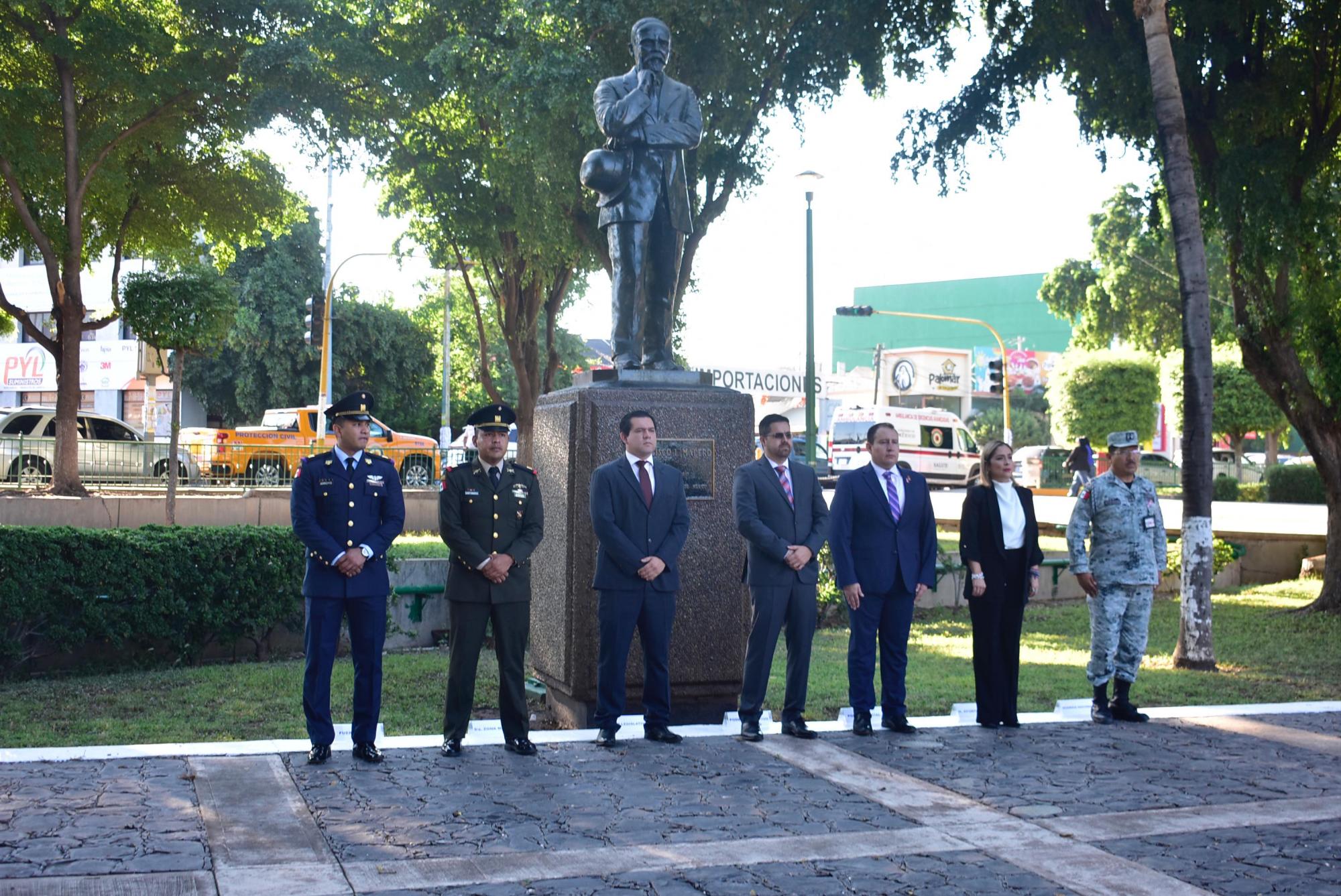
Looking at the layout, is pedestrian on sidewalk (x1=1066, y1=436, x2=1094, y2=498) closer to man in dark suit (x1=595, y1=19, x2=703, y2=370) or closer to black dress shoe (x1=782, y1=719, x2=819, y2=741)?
man in dark suit (x1=595, y1=19, x2=703, y2=370)

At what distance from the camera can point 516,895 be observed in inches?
184

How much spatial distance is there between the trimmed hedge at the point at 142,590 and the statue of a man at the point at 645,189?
4.19 metres

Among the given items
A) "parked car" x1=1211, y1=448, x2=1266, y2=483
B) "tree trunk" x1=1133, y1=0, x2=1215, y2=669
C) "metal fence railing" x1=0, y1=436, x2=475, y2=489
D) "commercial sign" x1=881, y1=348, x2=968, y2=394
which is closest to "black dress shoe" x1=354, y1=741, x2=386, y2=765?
"tree trunk" x1=1133, y1=0, x2=1215, y2=669

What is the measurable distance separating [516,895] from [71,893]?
1519 mm

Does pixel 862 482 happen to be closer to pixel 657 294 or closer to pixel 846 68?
pixel 657 294

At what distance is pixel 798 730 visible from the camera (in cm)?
775

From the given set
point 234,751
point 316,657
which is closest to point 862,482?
point 316,657

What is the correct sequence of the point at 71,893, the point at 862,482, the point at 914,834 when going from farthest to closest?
the point at 862,482 < the point at 914,834 < the point at 71,893

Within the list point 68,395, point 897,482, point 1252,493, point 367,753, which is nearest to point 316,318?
point 68,395

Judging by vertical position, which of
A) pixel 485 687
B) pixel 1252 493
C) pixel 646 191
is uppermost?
pixel 646 191

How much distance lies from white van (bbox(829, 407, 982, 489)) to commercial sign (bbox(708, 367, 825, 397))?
13.8 meters

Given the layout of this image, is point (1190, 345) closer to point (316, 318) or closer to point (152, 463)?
point (152, 463)

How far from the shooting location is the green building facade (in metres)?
81.1

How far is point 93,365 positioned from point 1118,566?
45.3 m
